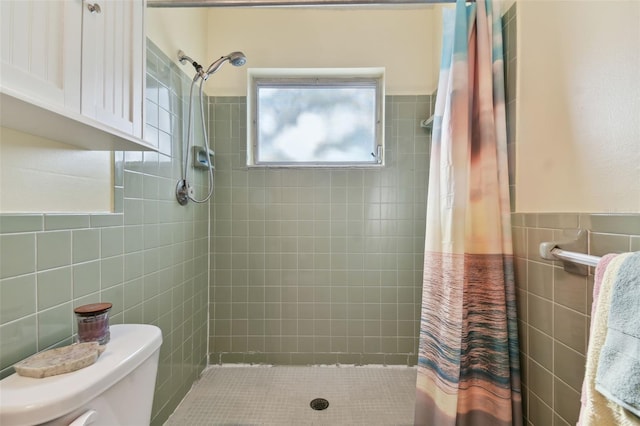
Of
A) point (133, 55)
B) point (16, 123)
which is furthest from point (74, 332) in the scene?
point (133, 55)

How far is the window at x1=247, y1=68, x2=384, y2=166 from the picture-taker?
191cm

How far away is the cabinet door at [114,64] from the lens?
689mm

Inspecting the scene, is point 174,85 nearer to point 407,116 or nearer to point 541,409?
point 407,116

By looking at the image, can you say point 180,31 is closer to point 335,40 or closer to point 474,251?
point 335,40

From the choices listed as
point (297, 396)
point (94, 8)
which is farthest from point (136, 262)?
point (297, 396)

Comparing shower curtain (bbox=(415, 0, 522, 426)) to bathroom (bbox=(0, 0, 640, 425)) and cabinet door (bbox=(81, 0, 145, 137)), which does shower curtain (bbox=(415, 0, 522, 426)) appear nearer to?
bathroom (bbox=(0, 0, 640, 425))

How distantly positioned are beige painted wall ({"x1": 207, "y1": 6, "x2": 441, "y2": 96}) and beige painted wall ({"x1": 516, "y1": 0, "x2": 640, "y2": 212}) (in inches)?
34.8

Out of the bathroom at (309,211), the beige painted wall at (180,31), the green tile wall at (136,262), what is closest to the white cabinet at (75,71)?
the bathroom at (309,211)

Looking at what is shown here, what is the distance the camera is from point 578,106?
804 mm

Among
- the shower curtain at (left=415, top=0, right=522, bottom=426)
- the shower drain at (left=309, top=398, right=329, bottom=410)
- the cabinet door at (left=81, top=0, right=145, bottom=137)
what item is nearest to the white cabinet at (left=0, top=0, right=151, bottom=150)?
the cabinet door at (left=81, top=0, right=145, bottom=137)

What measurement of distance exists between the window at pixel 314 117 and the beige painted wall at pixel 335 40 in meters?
0.10

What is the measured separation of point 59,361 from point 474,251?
4.33 ft

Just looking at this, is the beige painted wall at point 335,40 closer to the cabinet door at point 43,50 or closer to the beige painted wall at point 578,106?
the beige painted wall at point 578,106

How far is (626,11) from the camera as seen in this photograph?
0.67 metres
